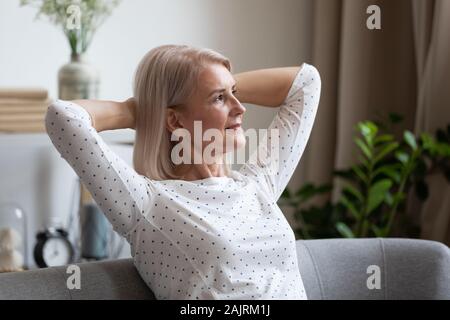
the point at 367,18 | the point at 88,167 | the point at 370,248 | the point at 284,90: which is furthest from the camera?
the point at 367,18

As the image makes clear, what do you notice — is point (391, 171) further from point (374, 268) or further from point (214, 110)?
point (214, 110)

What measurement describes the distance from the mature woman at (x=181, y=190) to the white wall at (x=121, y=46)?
3.75 ft

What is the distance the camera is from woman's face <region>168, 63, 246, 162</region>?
1.51m

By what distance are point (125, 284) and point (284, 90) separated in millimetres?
517

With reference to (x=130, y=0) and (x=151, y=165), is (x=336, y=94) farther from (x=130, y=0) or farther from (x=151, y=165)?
(x=151, y=165)

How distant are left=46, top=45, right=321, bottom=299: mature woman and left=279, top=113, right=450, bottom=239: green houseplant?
1269 millimetres

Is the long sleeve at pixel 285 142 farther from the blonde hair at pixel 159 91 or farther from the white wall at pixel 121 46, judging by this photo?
the white wall at pixel 121 46

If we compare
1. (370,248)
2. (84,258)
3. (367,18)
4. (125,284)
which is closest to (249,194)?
(125,284)

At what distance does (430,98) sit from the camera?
292cm

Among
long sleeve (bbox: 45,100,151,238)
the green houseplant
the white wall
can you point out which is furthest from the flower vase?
long sleeve (bbox: 45,100,151,238)

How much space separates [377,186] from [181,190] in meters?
1.39

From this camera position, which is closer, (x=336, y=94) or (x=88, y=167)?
(x=88, y=167)

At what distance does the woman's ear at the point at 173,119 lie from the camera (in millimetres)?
1521

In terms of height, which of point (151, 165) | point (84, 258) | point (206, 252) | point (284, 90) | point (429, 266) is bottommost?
point (84, 258)
